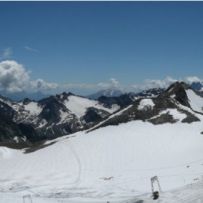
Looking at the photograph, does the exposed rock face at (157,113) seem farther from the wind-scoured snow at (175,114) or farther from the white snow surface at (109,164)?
the white snow surface at (109,164)

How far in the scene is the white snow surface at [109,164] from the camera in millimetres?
48062

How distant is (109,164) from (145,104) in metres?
39.6

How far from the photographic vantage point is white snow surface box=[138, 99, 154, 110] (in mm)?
98125

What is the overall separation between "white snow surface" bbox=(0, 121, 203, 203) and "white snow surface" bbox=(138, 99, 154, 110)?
8.70m

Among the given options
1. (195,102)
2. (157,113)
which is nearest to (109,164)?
(157,113)

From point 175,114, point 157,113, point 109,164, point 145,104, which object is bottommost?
point 109,164

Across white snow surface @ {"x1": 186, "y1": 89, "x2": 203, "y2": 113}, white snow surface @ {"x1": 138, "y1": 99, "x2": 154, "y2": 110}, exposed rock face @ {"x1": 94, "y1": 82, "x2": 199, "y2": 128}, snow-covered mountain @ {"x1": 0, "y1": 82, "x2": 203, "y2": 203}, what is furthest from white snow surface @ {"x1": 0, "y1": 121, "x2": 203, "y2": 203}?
white snow surface @ {"x1": 186, "y1": 89, "x2": 203, "y2": 113}

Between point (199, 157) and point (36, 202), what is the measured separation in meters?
28.0

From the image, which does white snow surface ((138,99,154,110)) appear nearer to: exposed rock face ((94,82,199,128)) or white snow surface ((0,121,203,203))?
exposed rock face ((94,82,199,128))

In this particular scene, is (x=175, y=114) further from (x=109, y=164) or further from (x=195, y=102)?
(x=195, y=102)

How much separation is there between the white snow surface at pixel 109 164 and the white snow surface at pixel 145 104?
870 cm

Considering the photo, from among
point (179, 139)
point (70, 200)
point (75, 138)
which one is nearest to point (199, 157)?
point (179, 139)

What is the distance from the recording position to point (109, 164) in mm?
62938

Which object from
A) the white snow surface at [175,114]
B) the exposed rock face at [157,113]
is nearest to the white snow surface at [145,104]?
the exposed rock face at [157,113]
